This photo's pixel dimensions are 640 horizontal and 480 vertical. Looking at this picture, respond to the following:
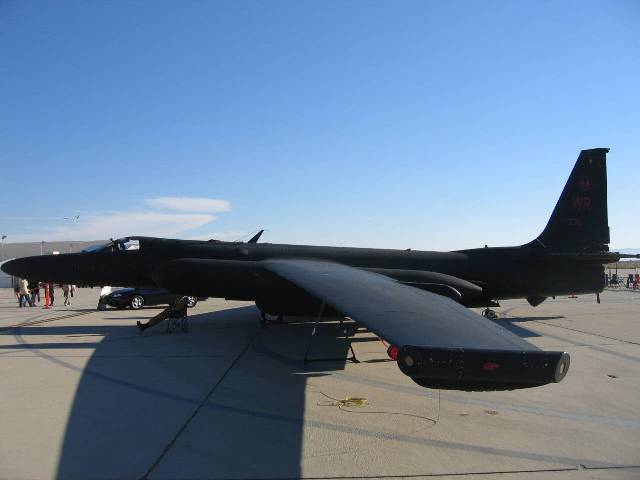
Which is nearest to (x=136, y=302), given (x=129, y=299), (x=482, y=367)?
(x=129, y=299)

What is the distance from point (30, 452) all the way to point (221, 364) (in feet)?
14.2

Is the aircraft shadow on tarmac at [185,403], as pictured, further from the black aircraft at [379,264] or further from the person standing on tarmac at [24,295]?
the person standing on tarmac at [24,295]

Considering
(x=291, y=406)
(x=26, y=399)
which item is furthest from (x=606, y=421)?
A: (x=26, y=399)

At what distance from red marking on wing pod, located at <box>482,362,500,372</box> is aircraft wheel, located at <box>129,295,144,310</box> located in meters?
19.5

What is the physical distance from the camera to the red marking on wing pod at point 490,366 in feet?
12.4

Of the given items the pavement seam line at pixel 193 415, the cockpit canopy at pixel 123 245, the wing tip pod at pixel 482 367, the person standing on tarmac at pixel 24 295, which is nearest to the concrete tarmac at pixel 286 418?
the pavement seam line at pixel 193 415

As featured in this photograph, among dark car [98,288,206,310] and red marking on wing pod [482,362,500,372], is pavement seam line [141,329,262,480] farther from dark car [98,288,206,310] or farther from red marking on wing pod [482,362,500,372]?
dark car [98,288,206,310]

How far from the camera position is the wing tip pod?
12.3ft

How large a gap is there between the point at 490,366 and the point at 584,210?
44.9 ft

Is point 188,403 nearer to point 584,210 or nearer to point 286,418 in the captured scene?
point 286,418

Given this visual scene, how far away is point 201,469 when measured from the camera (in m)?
4.61

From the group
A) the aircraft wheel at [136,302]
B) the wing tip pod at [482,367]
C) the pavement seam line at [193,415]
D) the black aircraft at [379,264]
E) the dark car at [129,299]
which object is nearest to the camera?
the wing tip pod at [482,367]

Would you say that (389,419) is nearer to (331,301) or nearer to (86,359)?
(331,301)

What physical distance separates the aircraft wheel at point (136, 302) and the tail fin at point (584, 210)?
16.5m
